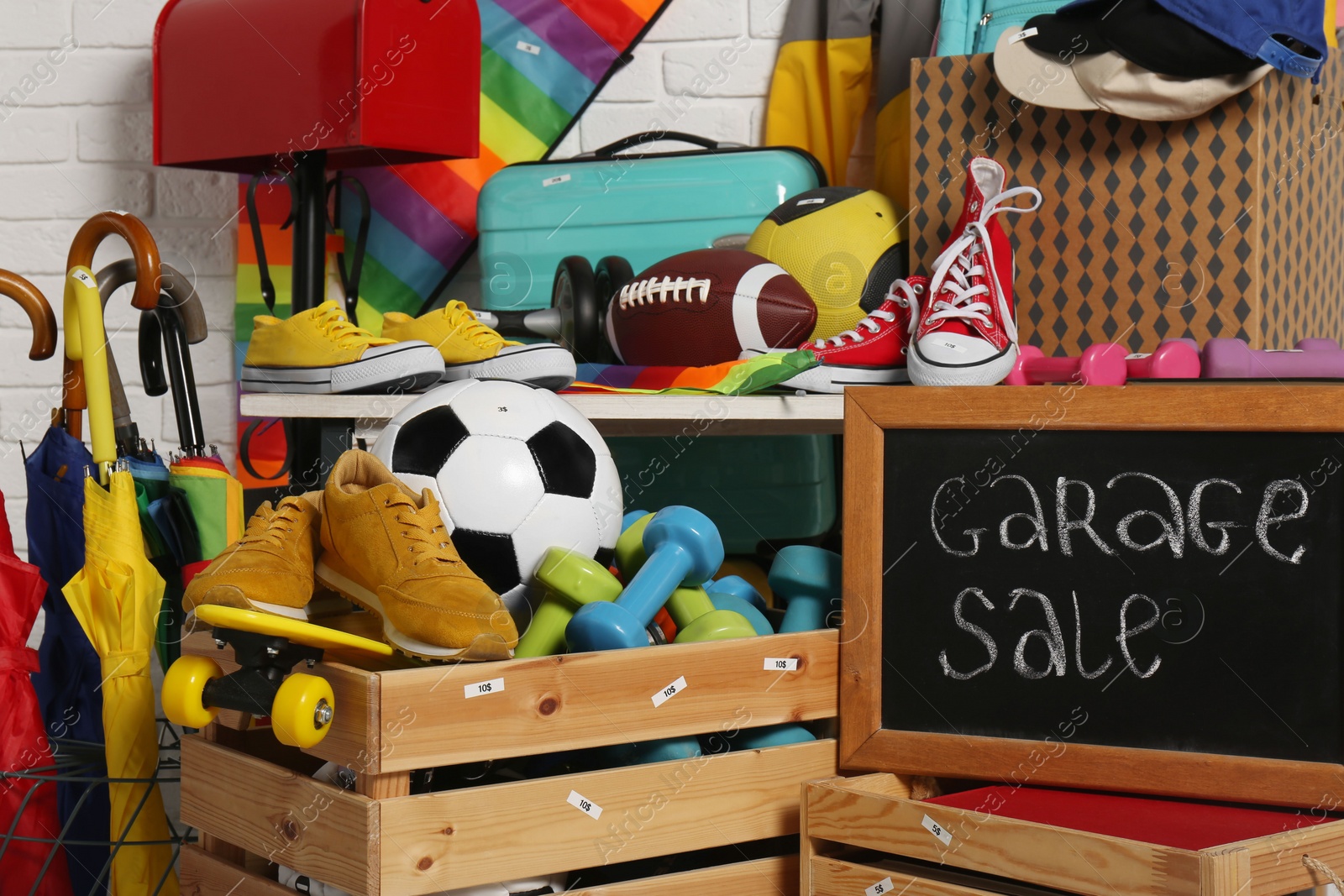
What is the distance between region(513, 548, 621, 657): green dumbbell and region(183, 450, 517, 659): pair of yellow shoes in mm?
111

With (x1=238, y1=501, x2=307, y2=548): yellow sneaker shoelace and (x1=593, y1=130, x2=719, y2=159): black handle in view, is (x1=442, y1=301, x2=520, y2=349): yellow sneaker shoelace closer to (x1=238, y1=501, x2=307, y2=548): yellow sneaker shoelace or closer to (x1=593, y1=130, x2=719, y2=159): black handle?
(x1=238, y1=501, x2=307, y2=548): yellow sneaker shoelace

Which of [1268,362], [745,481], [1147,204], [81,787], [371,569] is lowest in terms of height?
[81,787]

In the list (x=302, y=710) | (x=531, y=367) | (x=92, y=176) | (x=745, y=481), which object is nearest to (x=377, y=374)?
(x=531, y=367)

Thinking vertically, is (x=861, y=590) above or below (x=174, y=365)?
below

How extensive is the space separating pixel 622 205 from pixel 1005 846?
3.50 feet

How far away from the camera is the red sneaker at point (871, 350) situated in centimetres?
121

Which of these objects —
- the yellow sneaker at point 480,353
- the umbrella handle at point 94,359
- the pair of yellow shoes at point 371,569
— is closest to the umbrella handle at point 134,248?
the umbrella handle at point 94,359

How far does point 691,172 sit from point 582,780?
0.96 m

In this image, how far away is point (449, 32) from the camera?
154 cm

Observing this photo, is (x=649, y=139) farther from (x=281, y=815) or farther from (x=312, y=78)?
(x=281, y=815)

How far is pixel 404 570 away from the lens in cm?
84

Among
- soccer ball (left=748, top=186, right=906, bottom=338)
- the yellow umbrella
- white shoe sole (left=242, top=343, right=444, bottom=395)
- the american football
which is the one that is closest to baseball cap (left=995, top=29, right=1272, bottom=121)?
soccer ball (left=748, top=186, right=906, bottom=338)

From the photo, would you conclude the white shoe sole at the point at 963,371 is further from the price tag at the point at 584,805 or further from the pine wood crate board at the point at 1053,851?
the price tag at the point at 584,805

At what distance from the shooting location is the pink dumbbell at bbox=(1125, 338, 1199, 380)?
42.3 inches
